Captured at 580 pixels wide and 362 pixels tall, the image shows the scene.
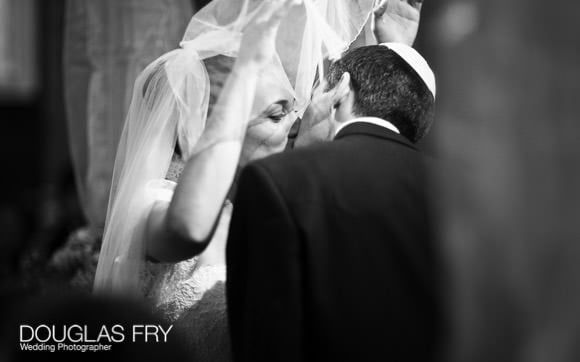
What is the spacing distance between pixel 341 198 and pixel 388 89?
14.6 inches

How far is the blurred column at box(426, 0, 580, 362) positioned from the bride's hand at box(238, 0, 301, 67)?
2.91ft

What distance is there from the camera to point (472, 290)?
40.1 inches

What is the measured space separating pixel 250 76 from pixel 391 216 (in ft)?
1.60

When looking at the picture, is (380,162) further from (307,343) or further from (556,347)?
(556,347)

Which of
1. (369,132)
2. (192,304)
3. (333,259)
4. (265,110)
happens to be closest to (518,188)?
(333,259)

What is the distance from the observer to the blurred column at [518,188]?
98cm

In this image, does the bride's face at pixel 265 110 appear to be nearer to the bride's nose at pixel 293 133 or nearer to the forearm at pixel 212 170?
the bride's nose at pixel 293 133

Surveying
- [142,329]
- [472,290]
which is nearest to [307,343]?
[142,329]

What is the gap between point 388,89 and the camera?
194cm

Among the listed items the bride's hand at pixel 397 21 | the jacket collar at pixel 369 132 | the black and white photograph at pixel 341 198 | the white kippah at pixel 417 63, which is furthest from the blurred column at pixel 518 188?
the bride's hand at pixel 397 21

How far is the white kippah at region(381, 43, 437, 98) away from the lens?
1.99m

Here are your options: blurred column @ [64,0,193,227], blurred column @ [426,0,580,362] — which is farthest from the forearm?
blurred column @ [64,0,193,227]

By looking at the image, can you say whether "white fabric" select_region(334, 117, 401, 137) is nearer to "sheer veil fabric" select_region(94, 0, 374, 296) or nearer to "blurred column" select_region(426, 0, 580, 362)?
"sheer veil fabric" select_region(94, 0, 374, 296)

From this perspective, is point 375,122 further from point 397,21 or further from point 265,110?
point 397,21
